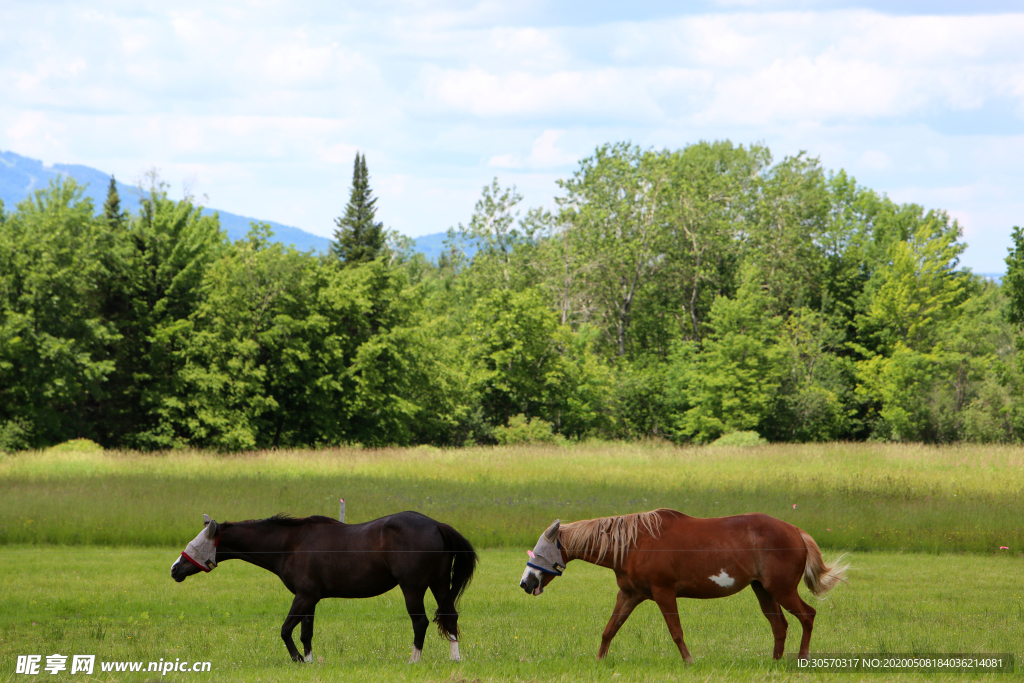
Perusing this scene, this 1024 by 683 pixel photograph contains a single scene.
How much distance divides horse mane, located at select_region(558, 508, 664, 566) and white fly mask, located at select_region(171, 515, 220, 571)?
357 cm

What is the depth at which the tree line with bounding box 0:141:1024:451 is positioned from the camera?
4616 cm

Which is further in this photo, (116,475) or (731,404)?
(731,404)

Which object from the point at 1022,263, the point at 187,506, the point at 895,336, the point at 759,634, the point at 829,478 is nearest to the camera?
the point at 759,634

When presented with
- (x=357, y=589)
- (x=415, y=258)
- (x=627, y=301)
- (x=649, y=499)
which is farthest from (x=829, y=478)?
(x=415, y=258)

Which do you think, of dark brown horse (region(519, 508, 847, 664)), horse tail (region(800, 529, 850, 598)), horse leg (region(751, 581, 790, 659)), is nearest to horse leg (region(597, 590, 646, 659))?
dark brown horse (region(519, 508, 847, 664))

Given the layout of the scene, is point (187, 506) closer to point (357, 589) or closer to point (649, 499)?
point (649, 499)

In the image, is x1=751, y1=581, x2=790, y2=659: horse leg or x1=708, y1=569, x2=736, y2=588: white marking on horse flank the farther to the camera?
x1=751, y1=581, x2=790, y2=659: horse leg

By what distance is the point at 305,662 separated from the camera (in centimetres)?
887

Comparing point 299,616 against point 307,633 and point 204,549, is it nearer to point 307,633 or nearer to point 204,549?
point 307,633

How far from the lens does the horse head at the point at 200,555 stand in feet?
28.8

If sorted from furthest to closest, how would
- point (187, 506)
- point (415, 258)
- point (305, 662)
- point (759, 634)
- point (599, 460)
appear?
point (415, 258) → point (599, 460) → point (187, 506) → point (759, 634) → point (305, 662)

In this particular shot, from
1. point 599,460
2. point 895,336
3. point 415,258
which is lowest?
point 599,460

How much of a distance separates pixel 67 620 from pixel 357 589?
18.2ft

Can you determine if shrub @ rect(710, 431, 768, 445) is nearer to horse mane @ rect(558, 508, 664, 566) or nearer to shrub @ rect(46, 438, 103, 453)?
shrub @ rect(46, 438, 103, 453)
